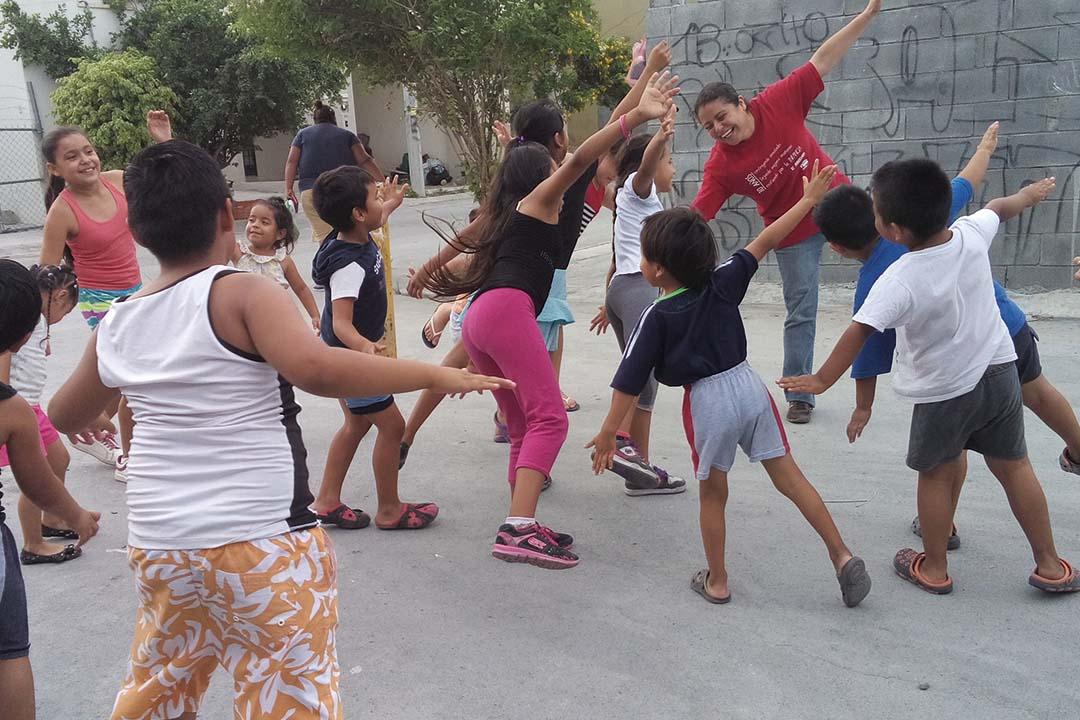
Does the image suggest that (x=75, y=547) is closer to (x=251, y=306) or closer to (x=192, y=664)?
(x=192, y=664)

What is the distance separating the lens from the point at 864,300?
10.3 feet

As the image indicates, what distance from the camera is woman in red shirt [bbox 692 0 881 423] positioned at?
15.7ft

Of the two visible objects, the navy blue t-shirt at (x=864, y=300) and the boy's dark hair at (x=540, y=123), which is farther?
the boy's dark hair at (x=540, y=123)

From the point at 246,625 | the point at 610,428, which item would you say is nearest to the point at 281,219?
the point at 610,428

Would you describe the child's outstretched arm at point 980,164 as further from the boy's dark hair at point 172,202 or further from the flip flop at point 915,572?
the boy's dark hair at point 172,202

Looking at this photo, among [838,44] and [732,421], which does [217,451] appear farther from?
[838,44]

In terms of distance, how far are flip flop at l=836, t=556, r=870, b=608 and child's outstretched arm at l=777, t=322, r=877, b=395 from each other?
587 millimetres

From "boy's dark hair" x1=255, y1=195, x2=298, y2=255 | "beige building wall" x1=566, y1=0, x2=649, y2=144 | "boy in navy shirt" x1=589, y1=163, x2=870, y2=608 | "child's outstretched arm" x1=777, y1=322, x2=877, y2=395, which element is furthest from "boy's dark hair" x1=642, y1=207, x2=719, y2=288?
"beige building wall" x1=566, y1=0, x2=649, y2=144

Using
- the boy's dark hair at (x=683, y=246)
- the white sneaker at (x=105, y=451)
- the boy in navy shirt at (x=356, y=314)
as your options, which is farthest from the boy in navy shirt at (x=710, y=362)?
Answer: the white sneaker at (x=105, y=451)

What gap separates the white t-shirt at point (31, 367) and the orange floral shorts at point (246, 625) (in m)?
1.96

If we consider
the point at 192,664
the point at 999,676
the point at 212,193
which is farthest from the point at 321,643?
the point at 999,676

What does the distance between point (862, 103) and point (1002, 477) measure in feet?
16.1

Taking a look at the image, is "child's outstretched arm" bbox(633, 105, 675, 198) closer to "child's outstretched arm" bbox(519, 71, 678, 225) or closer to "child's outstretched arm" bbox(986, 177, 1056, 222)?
"child's outstretched arm" bbox(519, 71, 678, 225)

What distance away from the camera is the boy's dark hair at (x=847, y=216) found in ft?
10.5
